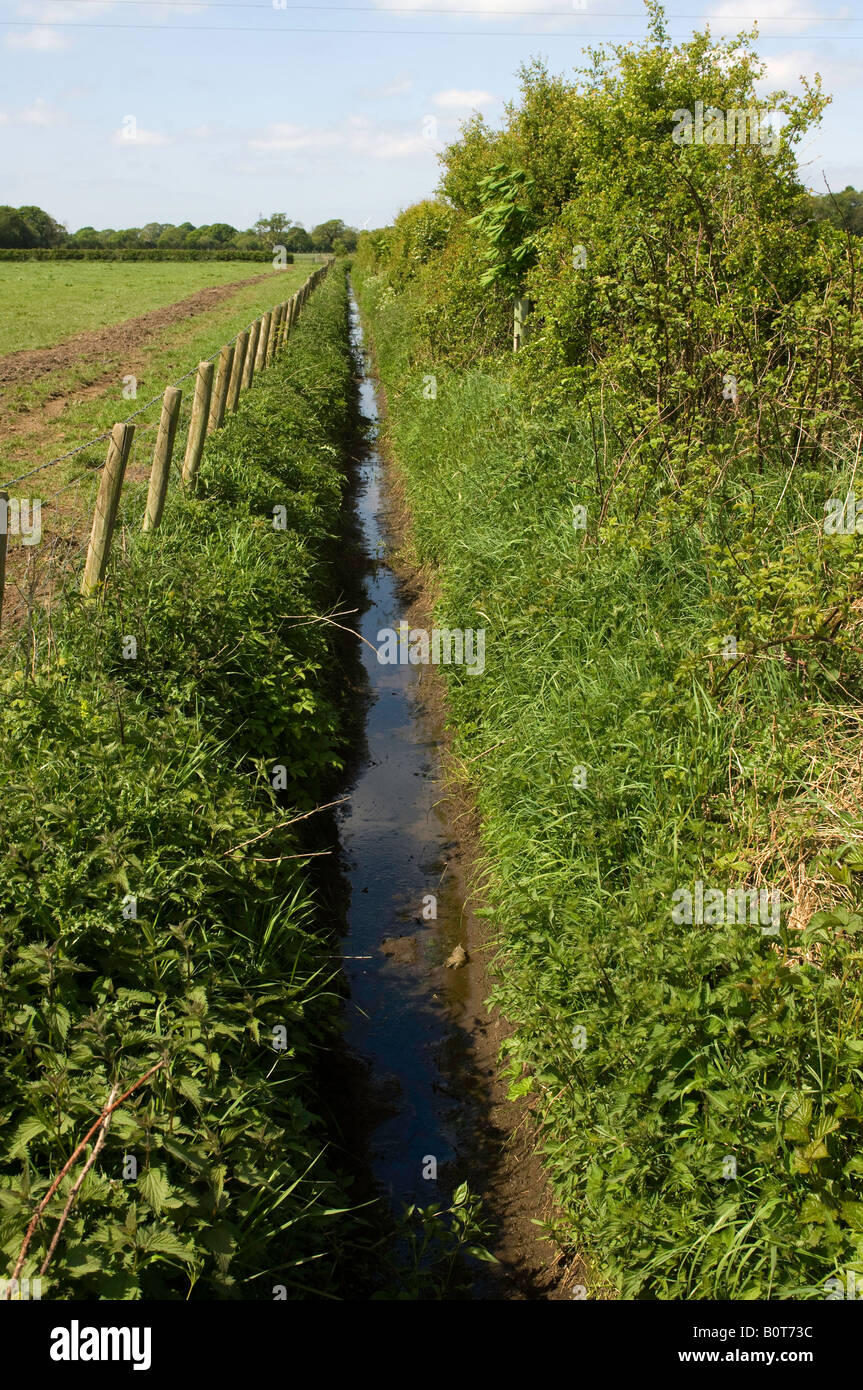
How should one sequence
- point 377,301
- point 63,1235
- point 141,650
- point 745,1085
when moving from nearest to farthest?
point 63,1235, point 745,1085, point 141,650, point 377,301

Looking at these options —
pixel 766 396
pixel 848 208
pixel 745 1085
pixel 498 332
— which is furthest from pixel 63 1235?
pixel 498 332

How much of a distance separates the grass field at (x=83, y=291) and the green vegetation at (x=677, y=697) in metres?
17.1

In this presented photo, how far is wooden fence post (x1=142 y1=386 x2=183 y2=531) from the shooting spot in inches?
237

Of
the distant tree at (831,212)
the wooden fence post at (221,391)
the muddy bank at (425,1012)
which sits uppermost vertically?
the distant tree at (831,212)

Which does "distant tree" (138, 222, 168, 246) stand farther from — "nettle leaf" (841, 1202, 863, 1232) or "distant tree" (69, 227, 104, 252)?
"nettle leaf" (841, 1202, 863, 1232)

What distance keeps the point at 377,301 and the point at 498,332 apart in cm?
1798

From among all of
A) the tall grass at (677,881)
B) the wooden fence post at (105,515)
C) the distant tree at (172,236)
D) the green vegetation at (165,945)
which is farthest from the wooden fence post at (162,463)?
the distant tree at (172,236)

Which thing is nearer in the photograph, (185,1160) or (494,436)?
(185,1160)

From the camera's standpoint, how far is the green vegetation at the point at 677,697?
115 inches

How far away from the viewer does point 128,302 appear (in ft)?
111

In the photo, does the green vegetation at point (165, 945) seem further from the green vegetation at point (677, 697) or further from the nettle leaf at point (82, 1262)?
the green vegetation at point (677, 697)

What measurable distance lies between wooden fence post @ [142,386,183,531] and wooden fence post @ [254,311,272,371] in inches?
327

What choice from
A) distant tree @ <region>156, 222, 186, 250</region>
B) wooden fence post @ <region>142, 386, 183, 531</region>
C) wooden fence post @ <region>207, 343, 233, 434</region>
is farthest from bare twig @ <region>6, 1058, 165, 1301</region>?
distant tree @ <region>156, 222, 186, 250</region>
